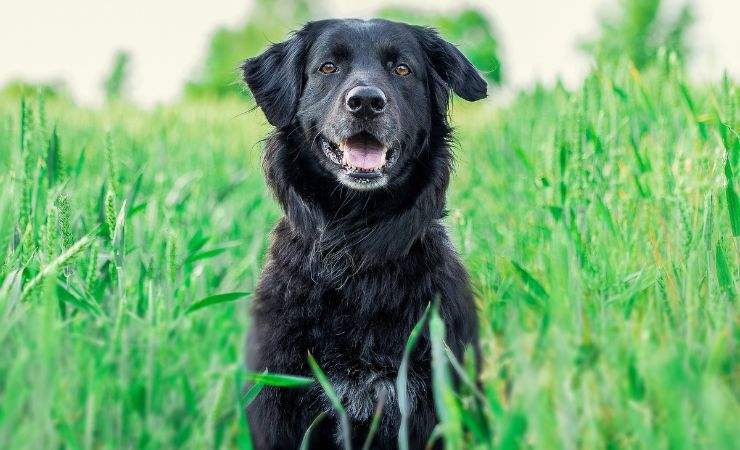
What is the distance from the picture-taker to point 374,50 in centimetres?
311

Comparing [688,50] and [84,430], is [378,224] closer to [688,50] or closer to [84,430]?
[84,430]

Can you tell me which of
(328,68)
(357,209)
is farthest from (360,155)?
(328,68)

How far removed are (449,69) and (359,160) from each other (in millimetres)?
723

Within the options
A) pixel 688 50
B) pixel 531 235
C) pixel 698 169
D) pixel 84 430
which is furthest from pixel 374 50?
pixel 688 50

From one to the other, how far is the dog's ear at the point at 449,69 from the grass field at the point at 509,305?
44cm

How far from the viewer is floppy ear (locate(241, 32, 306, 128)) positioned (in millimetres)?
3211

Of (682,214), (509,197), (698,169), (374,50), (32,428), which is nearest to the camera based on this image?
(32,428)

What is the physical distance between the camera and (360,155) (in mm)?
2982

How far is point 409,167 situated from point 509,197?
6.99 feet

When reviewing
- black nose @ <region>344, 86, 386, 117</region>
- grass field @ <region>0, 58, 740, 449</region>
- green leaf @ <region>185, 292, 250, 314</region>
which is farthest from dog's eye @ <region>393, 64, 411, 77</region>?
green leaf @ <region>185, 292, 250, 314</region>

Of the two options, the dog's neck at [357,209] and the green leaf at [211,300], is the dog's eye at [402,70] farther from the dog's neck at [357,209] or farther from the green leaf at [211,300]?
the green leaf at [211,300]

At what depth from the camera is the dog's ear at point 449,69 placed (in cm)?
338

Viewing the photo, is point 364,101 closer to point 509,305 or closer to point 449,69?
point 449,69

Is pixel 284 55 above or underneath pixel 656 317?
above
